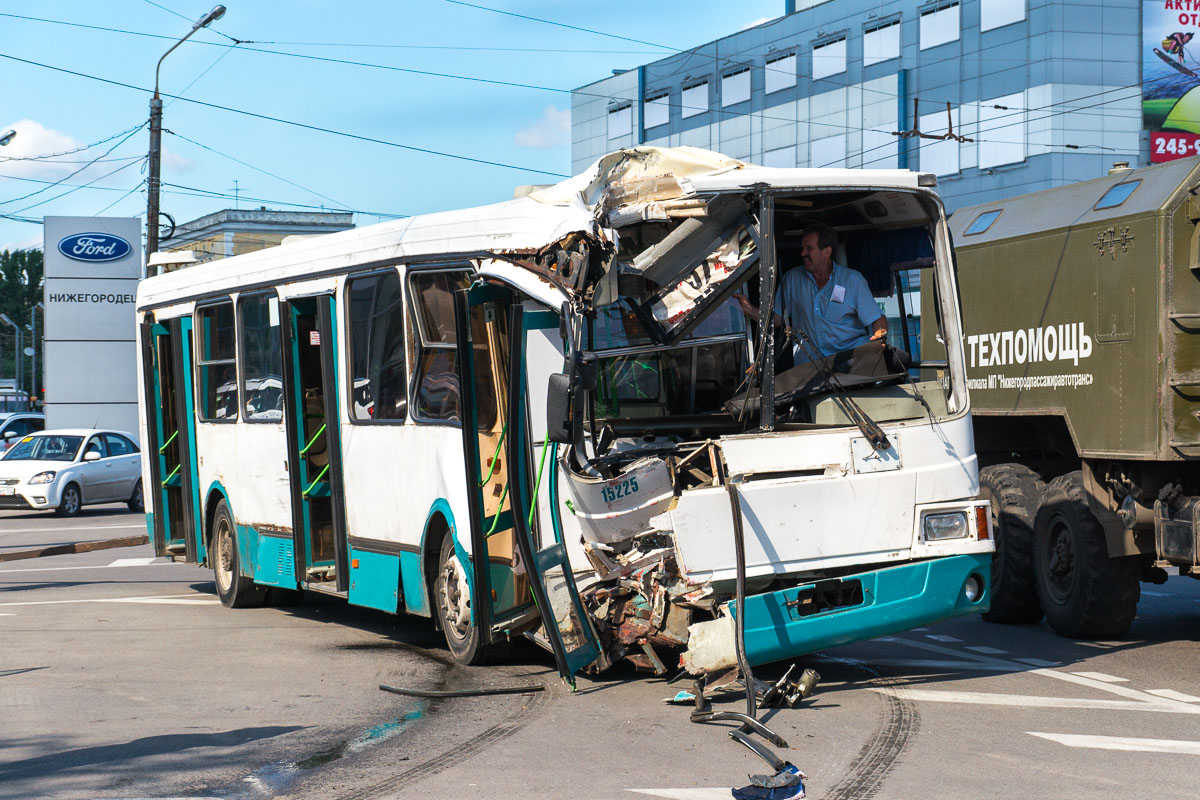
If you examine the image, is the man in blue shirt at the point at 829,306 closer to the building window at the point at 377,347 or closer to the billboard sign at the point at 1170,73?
the building window at the point at 377,347

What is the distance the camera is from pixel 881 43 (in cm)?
5503

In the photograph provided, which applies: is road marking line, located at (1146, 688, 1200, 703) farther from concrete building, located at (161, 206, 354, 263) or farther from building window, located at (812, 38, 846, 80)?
concrete building, located at (161, 206, 354, 263)

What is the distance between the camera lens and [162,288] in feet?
47.9

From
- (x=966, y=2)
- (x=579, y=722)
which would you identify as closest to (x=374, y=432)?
(x=579, y=722)

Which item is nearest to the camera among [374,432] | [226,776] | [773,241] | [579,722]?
[226,776]

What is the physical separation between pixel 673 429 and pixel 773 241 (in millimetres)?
1359

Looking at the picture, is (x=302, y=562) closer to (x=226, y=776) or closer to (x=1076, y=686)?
(x=226, y=776)

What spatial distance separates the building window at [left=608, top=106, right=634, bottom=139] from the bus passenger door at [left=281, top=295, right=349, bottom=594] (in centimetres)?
5802

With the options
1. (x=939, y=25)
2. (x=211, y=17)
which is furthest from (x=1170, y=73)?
(x=211, y=17)

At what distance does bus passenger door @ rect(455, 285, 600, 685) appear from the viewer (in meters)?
8.23

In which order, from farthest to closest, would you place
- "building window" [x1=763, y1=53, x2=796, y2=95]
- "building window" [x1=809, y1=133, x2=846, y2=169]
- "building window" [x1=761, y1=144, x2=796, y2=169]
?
"building window" [x1=761, y1=144, x2=796, y2=169] → "building window" [x1=763, y1=53, x2=796, y2=95] → "building window" [x1=809, y1=133, x2=846, y2=169]

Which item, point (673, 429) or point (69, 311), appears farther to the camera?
point (69, 311)

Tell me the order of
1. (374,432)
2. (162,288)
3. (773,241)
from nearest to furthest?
(773,241), (374,432), (162,288)

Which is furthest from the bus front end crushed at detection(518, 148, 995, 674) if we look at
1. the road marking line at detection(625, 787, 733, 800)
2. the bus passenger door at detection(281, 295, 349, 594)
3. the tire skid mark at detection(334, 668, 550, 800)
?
the bus passenger door at detection(281, 295, 349, 594)
